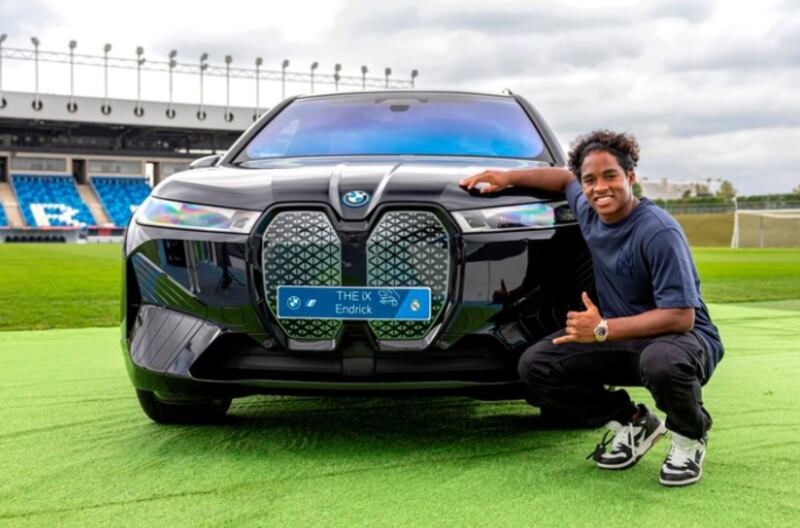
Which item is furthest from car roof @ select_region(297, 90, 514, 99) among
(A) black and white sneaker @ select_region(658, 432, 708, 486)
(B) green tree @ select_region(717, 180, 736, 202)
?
(B) green tree @ select_region(717, 180, 736, 202)

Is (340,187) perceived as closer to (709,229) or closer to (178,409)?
(178,409)

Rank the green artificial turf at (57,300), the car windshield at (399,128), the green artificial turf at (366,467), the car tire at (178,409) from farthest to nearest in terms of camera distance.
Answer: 1. the green artificial turf at (57,300)
2. the car windshield at (399,128)
3. the car tire at (178,409)
4. the green artificial turf at (366,467)

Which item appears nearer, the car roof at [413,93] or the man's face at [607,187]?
the man's face at [607,187]

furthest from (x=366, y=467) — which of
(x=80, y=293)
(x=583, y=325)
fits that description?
(x=80, y=293)

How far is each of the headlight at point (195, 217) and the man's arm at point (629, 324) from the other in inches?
44.5

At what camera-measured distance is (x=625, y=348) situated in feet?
10.1

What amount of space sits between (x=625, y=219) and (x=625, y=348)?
44cm

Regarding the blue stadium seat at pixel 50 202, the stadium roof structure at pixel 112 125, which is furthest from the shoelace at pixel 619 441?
the stadium roof structure at pixel 112 125

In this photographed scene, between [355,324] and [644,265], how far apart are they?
0.97 meters

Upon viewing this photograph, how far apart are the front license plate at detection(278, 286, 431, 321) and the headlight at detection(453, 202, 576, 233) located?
0.28 meters

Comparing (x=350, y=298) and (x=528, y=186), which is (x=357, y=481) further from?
(x=528, y=186)

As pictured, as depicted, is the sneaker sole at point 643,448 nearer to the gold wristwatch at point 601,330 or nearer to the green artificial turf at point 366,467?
the green artificial turf at point 366,467

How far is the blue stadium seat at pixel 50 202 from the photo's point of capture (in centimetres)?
6178

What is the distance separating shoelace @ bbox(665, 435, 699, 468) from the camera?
2.84 m
